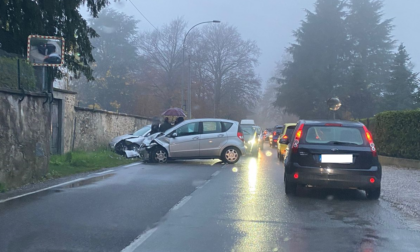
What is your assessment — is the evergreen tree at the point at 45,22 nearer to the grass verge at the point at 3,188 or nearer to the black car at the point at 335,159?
the grass verge at the point at 3,188

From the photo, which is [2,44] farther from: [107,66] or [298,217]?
[107,66]

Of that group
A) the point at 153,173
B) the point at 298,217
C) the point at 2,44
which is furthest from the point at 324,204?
the point at 2,44

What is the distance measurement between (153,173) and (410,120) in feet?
35.3

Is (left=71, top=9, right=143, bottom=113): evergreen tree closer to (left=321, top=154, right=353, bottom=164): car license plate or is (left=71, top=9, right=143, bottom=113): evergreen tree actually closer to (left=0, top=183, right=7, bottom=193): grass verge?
(left=0, top=183, right=7, bottom=193): grass verge

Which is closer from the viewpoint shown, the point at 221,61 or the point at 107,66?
the point at 221,61

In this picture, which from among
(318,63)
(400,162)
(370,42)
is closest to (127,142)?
(400,162)

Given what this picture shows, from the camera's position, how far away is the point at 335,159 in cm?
845

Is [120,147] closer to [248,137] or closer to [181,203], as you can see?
[248,137]

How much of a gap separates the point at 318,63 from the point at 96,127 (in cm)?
3495

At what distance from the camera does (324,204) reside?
838 centimetres

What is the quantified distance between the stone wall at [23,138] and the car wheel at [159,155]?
566 centimetres

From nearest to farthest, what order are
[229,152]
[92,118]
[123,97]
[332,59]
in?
[229,152], [92,118], [332,59], [123,97]

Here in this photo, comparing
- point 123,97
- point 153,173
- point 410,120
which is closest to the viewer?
point 153,173

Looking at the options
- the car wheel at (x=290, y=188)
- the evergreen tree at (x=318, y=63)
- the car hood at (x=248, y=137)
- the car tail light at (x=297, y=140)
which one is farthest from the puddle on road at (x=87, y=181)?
the evergreen tree at (x=318, y=63)
